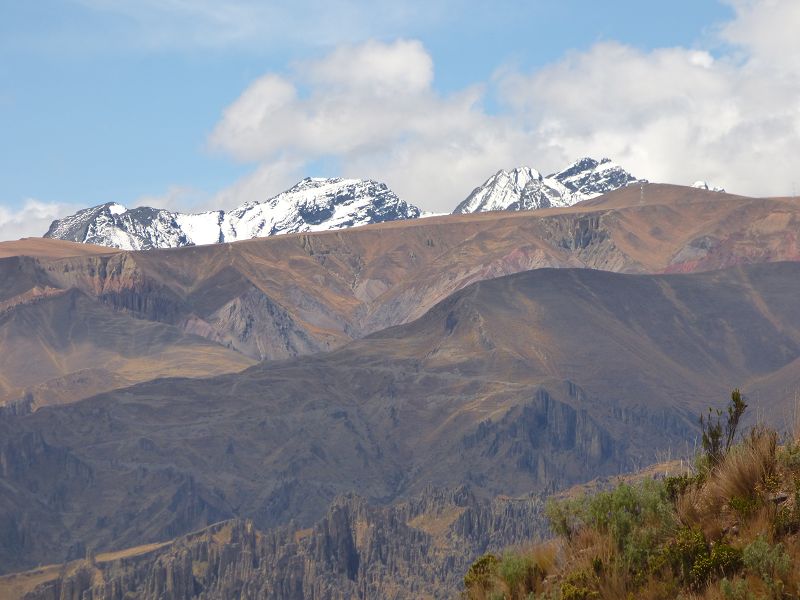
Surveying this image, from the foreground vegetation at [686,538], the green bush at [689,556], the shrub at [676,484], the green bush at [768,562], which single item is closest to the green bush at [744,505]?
the foreground vegetation at [686,538]

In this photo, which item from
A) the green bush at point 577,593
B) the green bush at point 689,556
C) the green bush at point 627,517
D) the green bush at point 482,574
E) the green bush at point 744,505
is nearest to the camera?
the green bush at point 689,556

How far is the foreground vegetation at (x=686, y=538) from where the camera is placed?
71.1ft

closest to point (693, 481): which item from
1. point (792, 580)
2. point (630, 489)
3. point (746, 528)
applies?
point (630, 489)

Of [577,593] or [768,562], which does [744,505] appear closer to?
[768,562]

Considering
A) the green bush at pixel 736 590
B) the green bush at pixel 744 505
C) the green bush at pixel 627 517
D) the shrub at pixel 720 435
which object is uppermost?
the shrub at pixel 720 435

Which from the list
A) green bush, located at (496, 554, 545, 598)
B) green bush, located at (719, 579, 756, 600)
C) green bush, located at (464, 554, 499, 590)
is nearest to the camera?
green bush, located at (719, 579, 756, 600)

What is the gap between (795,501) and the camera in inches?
889

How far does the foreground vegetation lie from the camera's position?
71.1ft

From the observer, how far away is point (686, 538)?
2261cm

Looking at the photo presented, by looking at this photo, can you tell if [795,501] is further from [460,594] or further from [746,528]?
[460,594]

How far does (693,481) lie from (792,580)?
15.0ft

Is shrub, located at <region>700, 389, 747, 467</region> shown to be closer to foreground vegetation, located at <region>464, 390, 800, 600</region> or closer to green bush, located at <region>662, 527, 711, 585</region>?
foreground vegetation, located at <region>464, 390, 800, 600</region>

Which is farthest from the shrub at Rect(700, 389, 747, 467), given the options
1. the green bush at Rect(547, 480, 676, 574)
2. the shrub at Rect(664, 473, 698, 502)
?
the green bush at Rect(547, 480, 676, 574)

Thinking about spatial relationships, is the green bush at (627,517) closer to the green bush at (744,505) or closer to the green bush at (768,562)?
the green bush at (744,505)
